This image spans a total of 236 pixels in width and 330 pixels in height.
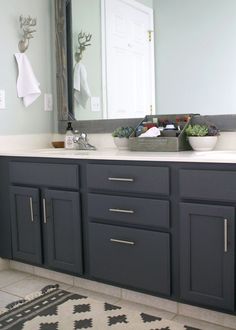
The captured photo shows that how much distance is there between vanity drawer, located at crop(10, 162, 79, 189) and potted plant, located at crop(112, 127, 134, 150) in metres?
0.45

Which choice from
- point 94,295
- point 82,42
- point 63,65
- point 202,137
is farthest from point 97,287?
point 82,42

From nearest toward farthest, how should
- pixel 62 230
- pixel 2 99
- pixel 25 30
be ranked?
1. pixel 62 230
2. pixel 2 99
3. pixel 25 30

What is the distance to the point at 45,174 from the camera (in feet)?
7.74

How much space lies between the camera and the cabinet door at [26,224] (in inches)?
95.6

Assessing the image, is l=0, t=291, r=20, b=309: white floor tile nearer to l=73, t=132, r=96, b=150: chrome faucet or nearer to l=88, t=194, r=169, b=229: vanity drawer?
l=88, t=194, r=169, b=229: vanity drawer

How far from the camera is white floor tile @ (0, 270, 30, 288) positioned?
250 cm

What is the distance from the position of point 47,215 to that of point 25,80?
99cm

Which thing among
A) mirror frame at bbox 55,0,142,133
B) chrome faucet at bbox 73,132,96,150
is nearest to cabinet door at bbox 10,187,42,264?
chrome faucet at bbox 73,132,96,150

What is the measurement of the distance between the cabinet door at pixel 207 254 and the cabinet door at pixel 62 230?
0.64 metres

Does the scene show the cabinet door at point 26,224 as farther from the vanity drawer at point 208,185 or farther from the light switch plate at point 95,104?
the vanity drawer at point 208,185

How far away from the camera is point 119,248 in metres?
2.08

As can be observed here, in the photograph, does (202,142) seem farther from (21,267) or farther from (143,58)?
(21,267)

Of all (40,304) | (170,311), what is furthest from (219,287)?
(40,304)

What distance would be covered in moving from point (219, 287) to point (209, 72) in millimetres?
1186
